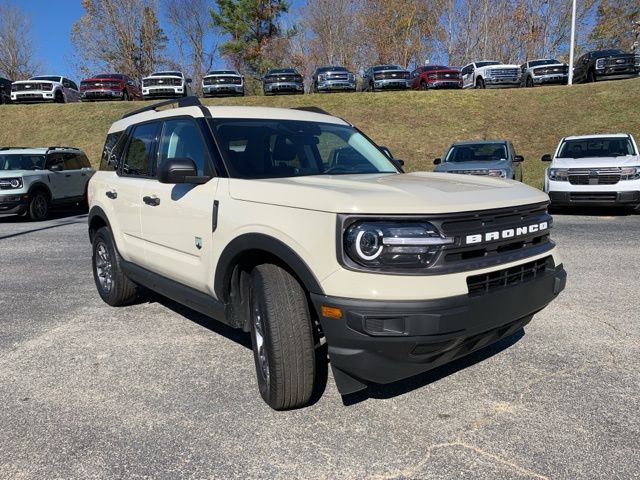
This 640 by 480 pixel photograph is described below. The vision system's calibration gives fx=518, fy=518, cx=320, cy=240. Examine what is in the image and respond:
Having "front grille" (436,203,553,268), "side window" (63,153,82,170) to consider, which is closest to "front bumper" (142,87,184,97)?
"side window" (63,153,82,170)

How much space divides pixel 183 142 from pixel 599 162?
9927 mm

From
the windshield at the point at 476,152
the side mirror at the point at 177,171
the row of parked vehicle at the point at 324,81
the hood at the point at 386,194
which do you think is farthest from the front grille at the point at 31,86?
the hood at the point at 386,194

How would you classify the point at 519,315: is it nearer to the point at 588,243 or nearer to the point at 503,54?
the point at 588,243

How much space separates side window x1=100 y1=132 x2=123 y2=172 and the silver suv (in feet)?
26.2

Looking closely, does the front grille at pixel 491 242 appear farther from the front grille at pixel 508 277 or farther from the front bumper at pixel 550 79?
the front bumper at pixel 550 79

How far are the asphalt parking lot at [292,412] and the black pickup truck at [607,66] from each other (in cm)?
2334

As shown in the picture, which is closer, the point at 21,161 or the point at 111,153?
the point at 111,153

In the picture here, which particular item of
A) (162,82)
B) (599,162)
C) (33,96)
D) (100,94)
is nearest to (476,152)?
(599,162)

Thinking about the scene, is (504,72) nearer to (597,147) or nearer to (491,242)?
(597,147)

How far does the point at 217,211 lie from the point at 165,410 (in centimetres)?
126

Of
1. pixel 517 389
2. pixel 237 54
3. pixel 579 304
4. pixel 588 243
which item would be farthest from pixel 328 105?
pixel 237 54

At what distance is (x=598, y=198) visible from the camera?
10.8 m

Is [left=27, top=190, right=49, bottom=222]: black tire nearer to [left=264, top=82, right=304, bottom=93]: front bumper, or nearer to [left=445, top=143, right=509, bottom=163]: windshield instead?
[left=445, top=143, right=509, bottom=163]: windshield

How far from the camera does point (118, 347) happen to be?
4.19 metres
